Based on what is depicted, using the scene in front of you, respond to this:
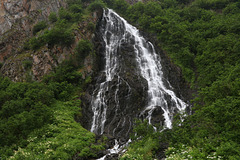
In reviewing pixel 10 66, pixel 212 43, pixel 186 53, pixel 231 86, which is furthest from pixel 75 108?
pixel 212 43

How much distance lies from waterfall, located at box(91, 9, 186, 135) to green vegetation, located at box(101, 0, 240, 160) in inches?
107

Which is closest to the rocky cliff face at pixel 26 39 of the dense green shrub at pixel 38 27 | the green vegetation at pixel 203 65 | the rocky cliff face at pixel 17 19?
the rocky cliff face at pixel 17 19

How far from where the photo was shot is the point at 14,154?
33.1 feet

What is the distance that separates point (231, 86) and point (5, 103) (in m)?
16.9

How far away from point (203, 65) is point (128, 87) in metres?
9.60

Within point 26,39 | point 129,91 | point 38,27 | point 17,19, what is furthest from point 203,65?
point 17,19

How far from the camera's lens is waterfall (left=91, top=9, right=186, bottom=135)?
55.2 ft

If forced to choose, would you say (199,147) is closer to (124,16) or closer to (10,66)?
(10,66)

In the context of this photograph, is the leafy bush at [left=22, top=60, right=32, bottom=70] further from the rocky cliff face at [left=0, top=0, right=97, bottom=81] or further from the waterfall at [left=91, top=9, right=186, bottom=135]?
the waterfall at [left=91, top=9, right=186, bottom=135]

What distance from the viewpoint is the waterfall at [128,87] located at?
55.2 ft

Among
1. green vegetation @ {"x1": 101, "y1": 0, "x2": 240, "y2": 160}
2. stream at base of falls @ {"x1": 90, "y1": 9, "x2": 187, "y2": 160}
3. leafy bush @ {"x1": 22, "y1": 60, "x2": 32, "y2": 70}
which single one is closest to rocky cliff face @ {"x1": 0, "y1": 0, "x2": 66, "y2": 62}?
leafy bush @ {"x1": 22, "y1": 60, "x2": 32, "y2": 70}

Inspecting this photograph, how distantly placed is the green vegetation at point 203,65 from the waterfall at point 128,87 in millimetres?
2724

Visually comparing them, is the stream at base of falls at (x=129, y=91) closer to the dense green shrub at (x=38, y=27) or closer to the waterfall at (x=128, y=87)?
the waterfall at (x=128, y=87)

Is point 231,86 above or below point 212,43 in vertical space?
below
